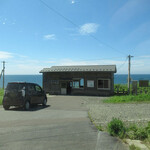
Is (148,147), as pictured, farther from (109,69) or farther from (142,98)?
(109,69)

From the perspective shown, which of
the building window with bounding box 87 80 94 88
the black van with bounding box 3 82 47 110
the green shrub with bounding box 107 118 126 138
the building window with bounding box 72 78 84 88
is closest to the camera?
the green shrub with bounding box 107 118 126 138

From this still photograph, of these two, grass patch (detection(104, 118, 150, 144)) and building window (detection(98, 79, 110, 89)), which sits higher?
building window (detection(98, 79, 110, 89))

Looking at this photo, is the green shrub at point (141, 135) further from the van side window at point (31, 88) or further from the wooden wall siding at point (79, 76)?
the wooden wall siding at point (79, 76)

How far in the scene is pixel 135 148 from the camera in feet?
12.6

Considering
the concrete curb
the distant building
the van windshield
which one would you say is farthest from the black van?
the distant building

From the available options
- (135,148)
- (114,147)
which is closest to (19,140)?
(114,147)

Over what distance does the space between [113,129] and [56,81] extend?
66.8ft

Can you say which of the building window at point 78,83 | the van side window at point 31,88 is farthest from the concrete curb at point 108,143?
the building window at point 78,83

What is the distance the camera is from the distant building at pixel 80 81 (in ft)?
75.2

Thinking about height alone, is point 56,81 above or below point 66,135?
above

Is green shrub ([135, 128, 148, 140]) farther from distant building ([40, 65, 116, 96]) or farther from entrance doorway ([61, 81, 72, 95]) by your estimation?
entrance doorway ([61, 81, 72, 95])

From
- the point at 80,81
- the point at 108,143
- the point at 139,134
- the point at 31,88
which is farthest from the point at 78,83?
the point at 108,143

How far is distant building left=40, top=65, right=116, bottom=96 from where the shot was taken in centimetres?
2292

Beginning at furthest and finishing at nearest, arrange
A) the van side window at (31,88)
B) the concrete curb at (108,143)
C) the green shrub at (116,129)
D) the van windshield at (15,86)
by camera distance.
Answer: the van side window at (31,88)
the van windshield at (15,86)
the green shrub at (116,129)
the concrete curb at (108,143)
